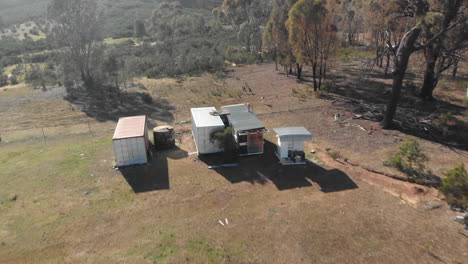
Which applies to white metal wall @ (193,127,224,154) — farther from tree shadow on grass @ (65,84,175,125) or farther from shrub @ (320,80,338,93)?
shrub @ (320,80,338,93)

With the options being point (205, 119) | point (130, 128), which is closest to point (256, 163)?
point (205, 119)

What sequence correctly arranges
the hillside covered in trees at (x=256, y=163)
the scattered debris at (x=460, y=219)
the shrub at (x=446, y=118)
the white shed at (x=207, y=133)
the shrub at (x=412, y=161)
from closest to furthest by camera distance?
the hillside covered in trees at (x=256, y=163) < the scattered debris at (x=460, y=219) < the shrub at (x=412, y=161) < the white shed at (x=207, y=133) < the shrub at (x=446, y=118)

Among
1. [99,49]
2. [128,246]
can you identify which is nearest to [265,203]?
[128,246]

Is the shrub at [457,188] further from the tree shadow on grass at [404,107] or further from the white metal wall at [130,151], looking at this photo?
the white metal wall at [130,151]

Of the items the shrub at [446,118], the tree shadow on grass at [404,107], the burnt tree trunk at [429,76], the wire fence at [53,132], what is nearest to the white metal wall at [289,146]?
the tree shadow on grass at [404,107]

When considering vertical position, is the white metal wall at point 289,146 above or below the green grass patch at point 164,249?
above

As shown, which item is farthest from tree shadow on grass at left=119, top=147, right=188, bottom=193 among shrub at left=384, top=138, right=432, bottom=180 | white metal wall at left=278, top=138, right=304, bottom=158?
shrub at left=384, top=138, right=432, bottom=180

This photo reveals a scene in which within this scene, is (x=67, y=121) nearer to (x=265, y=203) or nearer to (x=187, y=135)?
(x=187, y=135)

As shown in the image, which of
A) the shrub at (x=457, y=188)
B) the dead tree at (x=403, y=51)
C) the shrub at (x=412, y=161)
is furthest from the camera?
the dead tree at (x=403, y=51)

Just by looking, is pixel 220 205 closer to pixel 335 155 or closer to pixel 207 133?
pixel 207 133
